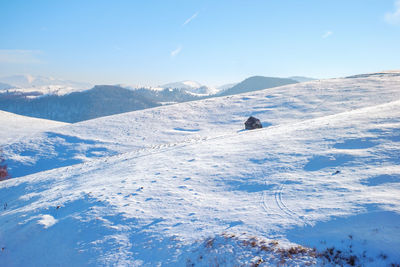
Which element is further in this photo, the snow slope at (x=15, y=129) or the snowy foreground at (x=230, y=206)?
the snow slope at (x=15, y=129)

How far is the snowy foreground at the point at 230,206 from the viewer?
6.37 m

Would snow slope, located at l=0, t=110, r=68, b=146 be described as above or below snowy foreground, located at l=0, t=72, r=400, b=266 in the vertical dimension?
above

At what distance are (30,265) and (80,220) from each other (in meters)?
1.86

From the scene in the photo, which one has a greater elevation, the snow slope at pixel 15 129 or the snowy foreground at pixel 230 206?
the snow slope at pixel 15 129

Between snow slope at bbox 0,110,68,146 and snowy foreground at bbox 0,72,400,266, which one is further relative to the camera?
snow slope at bbox 0,110,68,146

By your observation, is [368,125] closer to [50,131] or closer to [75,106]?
[50,131]

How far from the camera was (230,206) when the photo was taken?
8773 millimetres

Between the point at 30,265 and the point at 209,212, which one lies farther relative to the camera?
the point at 209,212

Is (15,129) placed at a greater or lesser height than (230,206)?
greater

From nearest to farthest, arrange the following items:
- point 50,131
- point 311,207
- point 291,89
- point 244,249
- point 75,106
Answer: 1. point 244,249
2. point 311,207
3. point 50,131
4. point 291,89
5. point 75,106

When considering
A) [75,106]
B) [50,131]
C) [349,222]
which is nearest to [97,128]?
[50,131]

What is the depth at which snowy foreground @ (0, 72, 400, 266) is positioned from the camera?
637 cm

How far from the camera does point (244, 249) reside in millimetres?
6406

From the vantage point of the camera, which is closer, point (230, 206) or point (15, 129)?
point (230, 206)
